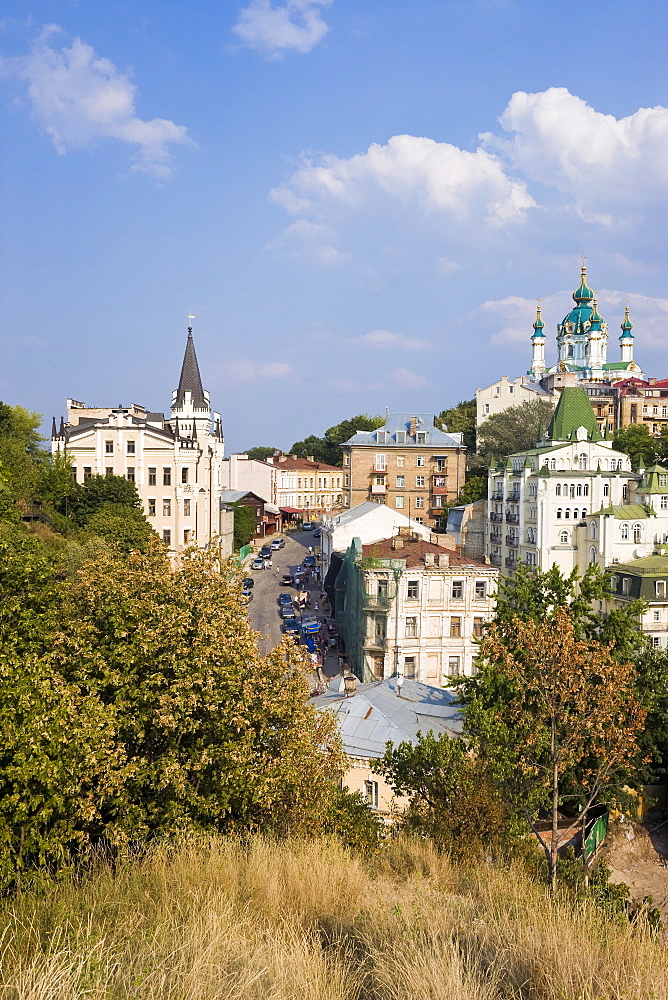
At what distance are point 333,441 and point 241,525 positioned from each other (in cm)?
5554

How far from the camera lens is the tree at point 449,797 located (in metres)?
12.6

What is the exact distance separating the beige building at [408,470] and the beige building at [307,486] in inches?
1311

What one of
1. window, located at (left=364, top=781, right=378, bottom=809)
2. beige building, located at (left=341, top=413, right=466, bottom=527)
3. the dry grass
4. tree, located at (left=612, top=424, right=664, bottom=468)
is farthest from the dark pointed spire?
the dry grass

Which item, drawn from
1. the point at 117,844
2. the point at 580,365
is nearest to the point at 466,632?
the point at 117,844

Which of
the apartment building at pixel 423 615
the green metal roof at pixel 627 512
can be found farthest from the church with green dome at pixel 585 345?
the apartment building at pixel 423 615

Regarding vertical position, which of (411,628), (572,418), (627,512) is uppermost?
(572,418)

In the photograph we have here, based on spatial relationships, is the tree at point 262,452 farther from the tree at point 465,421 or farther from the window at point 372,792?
the window at point 372,792

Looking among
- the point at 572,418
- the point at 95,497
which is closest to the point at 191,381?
the point at 95,497

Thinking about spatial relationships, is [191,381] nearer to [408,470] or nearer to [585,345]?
[408,470]

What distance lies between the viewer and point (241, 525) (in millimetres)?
72688

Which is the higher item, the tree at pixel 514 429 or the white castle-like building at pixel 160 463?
the tree at pixel 514 429

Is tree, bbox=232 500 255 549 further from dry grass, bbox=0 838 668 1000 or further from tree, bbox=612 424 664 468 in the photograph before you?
dry grass, bbox=0 838 668 1000

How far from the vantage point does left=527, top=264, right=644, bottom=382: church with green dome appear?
4574 inches

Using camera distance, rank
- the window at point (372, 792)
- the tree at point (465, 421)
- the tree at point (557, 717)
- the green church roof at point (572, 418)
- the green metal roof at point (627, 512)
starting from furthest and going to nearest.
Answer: the tree at point (465, 421), the green church roof at point (572, 418), the green metal roof at point (627, 512), the window at point (372, 792), the tree at point (557, 717)
